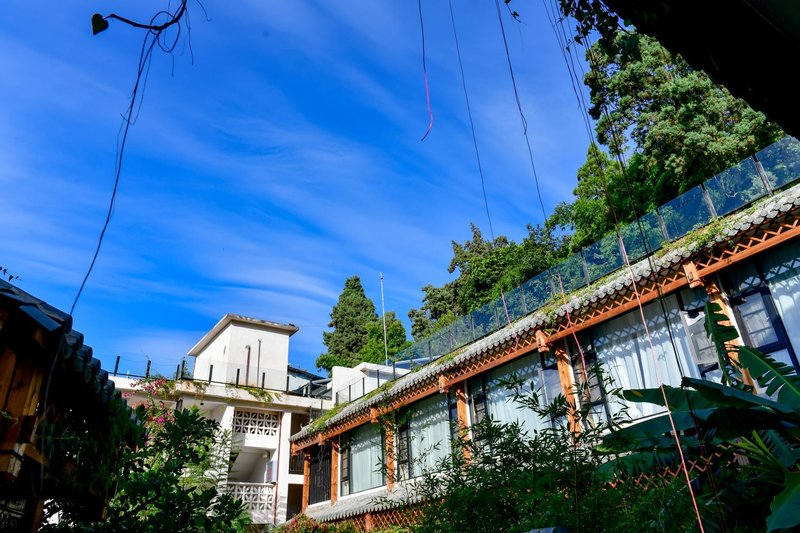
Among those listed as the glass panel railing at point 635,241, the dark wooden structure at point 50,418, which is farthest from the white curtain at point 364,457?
the dark wooden structure at point 50,418

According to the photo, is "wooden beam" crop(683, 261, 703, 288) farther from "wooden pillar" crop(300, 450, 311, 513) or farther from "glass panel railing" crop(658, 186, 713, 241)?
"wooden pillar" crop(300, 450, 311, 513)

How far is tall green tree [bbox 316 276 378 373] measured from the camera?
42.8 m

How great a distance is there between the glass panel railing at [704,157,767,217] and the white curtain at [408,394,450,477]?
7754 millimetres

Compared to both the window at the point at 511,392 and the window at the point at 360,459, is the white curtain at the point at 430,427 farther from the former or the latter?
the window at the point at 360,459

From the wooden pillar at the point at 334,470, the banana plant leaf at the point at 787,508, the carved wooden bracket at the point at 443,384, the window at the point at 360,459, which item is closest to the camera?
the banana plant leaf at the point at 787,508

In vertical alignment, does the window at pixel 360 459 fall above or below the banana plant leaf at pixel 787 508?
above

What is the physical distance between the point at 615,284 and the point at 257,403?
635 inches

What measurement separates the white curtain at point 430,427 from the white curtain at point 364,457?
146 centimetres

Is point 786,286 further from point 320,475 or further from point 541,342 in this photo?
point 320,475

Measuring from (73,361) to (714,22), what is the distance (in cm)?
445

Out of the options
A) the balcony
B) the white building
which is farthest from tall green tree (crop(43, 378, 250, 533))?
the balcony

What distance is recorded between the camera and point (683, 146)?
77.2ft

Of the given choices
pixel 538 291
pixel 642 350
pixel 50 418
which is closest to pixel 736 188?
pixel 642 350

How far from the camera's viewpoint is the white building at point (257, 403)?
Result: 20578 millimetres
